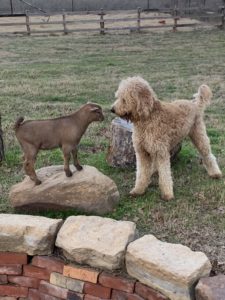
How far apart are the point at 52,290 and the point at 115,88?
711cm

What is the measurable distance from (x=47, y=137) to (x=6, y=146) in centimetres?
222

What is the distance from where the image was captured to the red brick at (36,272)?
12.5 ft

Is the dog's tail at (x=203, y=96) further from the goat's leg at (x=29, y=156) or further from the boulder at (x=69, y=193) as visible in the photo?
the goat's leg at (x=29, y=156)

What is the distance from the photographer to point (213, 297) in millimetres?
3135

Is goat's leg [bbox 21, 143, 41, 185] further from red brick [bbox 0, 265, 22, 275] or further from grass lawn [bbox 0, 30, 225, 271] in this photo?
red brick [bbox 0, 265, 22, 275]

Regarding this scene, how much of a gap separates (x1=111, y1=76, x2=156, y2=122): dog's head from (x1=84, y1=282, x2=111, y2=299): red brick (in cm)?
164

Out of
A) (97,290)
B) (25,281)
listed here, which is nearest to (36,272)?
(25,281)

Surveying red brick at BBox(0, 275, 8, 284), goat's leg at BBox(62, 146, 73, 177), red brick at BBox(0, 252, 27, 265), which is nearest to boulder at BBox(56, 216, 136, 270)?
red brick at BBox(0, 252, 27, 265)

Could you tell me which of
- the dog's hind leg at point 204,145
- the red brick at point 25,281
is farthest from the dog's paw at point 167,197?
the red brick at point 25,281

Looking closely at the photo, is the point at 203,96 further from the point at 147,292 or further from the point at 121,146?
the point at 147,292

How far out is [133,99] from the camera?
4508mm

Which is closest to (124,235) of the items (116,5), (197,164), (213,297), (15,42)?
(213,297)

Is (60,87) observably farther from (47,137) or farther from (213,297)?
(213,297)

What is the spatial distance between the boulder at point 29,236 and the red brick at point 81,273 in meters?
0.23
